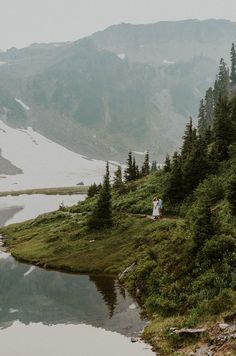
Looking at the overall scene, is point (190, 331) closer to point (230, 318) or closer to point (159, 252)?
point (230, 318)

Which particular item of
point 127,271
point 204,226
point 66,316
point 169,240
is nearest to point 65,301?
point 66,316

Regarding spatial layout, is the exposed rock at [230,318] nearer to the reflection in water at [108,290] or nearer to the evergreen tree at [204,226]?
the evergreen tree at [204,226]

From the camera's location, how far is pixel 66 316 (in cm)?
3484

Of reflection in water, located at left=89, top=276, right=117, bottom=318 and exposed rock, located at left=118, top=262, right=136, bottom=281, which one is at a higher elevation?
exposed rock, located at left=118, top=262, right=136, bottom=281

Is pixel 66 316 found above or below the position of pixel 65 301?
below

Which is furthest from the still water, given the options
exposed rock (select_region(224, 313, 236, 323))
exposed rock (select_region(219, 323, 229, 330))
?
exposed rock (select_region(224, 313, 236, 323))

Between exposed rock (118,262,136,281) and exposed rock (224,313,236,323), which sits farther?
exposed rock (118,262,136,281)

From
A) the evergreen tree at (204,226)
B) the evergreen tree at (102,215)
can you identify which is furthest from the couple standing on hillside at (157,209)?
the evergreen tree at (204,226)

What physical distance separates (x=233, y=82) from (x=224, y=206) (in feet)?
435

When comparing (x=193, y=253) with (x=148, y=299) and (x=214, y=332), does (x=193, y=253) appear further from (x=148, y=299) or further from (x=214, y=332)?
(x=214, y=332)

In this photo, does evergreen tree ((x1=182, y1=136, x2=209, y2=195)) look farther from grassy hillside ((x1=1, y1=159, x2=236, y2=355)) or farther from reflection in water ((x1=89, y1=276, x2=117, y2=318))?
reflection in water ((x1=89, y1=276, x2=117, y2=318))

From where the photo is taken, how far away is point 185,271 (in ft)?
108

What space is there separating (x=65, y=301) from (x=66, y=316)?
4.00 metres

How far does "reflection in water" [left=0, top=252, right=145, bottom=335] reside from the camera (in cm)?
3322
